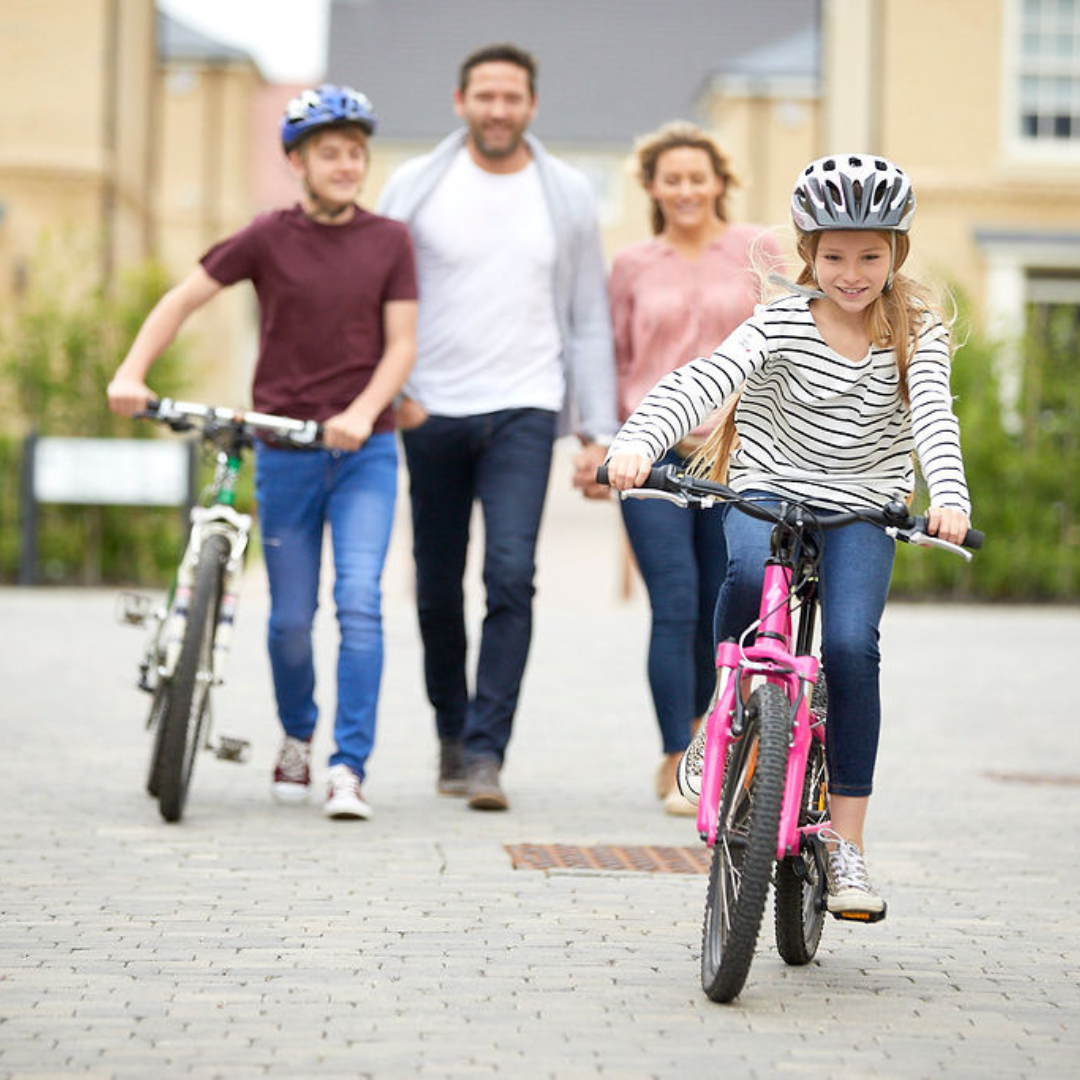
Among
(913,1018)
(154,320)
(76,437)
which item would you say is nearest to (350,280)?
(154,320)

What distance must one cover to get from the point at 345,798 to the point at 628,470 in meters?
2.54

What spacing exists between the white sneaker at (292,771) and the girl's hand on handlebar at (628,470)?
113 inches

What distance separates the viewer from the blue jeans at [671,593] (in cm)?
699

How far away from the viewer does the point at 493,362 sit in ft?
23.3

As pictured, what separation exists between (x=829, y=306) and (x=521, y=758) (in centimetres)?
392

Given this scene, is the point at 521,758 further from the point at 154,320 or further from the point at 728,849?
the point at 728,849

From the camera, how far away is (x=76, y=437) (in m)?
18.3

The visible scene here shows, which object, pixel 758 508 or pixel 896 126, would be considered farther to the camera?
pixel 896 126

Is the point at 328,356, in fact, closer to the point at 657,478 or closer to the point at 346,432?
the point at 346,432

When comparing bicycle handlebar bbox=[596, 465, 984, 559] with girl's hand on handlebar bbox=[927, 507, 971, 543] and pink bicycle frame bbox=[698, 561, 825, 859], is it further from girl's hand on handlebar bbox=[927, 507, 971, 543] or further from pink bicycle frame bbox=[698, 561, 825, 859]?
pink bicycle frame bbox=[698, 561, 825, 859]


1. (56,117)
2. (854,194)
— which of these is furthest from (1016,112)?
(854,194)

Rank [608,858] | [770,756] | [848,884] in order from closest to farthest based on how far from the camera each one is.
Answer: [770,756] < [848,884] < [608,858]

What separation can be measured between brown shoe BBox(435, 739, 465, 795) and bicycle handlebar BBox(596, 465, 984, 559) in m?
3.07

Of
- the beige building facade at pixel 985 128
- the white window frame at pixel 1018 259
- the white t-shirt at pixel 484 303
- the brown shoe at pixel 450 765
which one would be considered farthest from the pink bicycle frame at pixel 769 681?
the beige building facade at pixel 985 128
